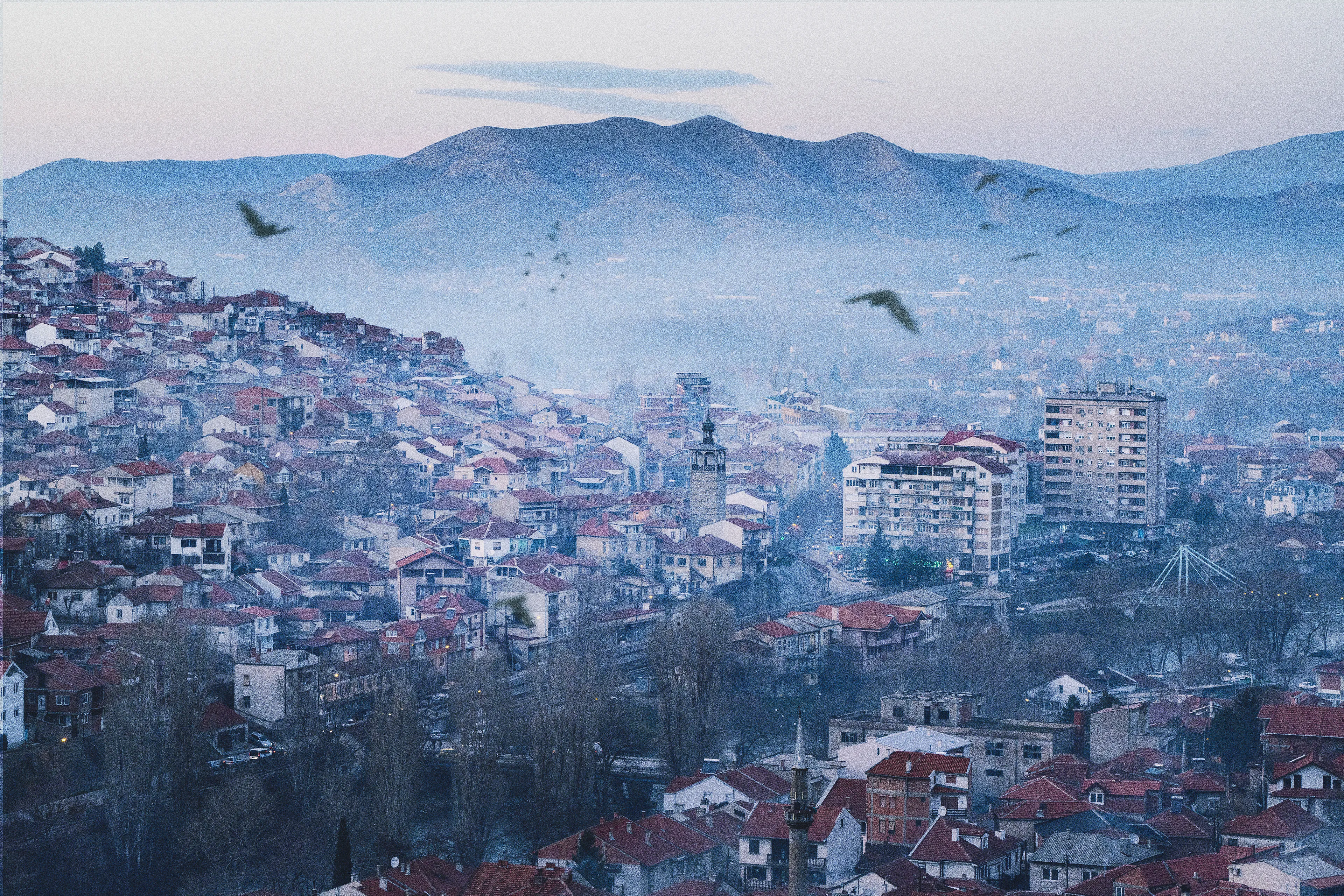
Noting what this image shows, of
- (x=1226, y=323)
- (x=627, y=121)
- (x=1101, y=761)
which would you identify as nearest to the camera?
(x=1101, y=761)

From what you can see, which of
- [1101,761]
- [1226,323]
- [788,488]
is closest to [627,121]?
[1226,323]

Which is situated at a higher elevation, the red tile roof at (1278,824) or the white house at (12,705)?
the white house at (12,705)

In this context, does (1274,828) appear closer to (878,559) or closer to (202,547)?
(202,547)

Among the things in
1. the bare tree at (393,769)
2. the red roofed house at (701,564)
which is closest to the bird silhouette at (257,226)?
the bare tree at (393,769)

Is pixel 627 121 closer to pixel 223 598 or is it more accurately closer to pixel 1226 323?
pixel 1226 323

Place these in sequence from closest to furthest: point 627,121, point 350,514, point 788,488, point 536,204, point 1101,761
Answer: point 1101,761, point 350,514, point 788,488, point 536,204, point 627,121

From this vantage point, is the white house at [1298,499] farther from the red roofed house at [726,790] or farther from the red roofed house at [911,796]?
the red roofed house at [726,790]

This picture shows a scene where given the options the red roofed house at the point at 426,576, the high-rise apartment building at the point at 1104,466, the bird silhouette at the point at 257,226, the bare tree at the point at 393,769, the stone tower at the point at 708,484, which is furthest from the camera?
the high-rise apartment building at the point at 1104,466
